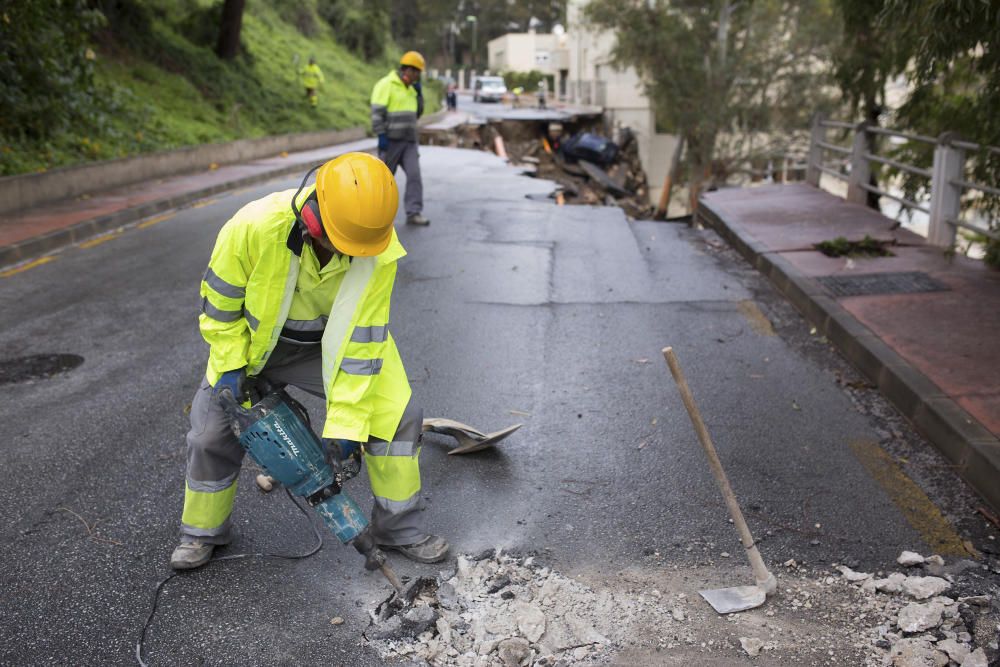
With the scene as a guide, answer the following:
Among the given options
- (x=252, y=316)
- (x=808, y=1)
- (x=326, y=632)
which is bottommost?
(x=326, y=632)

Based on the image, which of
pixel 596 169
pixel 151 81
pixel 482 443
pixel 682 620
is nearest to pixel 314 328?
pixel 482 443

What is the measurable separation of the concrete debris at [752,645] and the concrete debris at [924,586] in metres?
0.68

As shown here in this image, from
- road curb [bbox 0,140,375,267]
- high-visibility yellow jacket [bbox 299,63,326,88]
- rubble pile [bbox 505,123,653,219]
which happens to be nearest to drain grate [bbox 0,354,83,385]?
road curb [bbox 0,140,375,267]

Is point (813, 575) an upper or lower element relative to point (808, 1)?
lower

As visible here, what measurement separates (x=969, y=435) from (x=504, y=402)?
96.9 inches

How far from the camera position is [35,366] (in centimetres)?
597

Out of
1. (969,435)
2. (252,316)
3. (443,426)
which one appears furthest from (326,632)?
(969,435)

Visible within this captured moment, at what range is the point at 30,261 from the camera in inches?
363

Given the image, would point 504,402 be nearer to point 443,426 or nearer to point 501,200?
point 443,426

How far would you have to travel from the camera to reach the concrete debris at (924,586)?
330cm

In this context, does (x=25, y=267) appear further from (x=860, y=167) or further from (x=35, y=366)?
(x=860, y=167)

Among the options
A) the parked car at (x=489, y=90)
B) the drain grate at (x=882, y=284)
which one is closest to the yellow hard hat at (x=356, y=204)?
the drain grate at (x=882, y=284)

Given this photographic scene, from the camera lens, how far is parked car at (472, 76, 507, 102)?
192ft

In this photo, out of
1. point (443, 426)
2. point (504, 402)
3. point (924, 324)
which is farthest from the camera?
point (924, 324)
